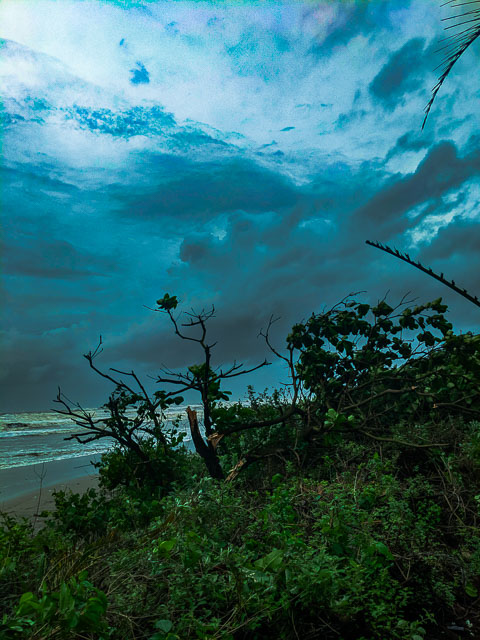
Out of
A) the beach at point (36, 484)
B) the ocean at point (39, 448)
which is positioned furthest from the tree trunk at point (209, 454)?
the ocean at point (39, 448)

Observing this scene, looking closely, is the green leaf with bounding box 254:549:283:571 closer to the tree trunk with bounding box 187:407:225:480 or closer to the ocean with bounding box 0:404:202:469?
the tree trunk with bounding box 187:407:225:480

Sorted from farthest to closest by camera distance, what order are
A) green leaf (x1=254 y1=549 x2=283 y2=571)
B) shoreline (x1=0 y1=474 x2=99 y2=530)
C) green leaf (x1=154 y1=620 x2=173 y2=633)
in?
shoreline (x1=0 y1=474 x2=99 y2=530) < green leaf (x1=254 y1=549 x2=283 y2=571) < green leaf (x1=154 y1=620 x2=173 y2=633)

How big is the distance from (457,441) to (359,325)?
2.62 metres

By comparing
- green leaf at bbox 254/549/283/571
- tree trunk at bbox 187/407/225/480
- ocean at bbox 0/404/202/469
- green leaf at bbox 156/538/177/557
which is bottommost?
green leaf at bbox 254/549/283/571

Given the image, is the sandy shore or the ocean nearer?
the sandy shore

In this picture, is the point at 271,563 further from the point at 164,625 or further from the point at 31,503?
the point at 31,503

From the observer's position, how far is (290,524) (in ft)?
11.6

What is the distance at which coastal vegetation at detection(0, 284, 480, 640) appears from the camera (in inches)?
101

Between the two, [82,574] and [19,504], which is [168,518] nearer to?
[82,574]

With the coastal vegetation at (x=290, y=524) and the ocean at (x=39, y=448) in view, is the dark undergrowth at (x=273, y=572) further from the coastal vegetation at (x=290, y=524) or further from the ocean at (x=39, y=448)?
the ocean at (x=39, y=448)

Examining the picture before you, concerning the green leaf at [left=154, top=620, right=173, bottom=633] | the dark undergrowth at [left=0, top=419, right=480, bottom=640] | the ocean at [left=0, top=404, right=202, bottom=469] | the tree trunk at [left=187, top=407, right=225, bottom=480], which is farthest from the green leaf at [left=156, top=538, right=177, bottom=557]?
the ocean at [left=0, top=404, right=202, bottom=469]

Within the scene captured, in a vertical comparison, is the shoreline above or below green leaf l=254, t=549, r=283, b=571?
above

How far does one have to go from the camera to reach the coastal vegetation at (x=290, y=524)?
2.56m

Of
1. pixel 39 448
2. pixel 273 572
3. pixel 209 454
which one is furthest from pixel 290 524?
pixel 39 448
